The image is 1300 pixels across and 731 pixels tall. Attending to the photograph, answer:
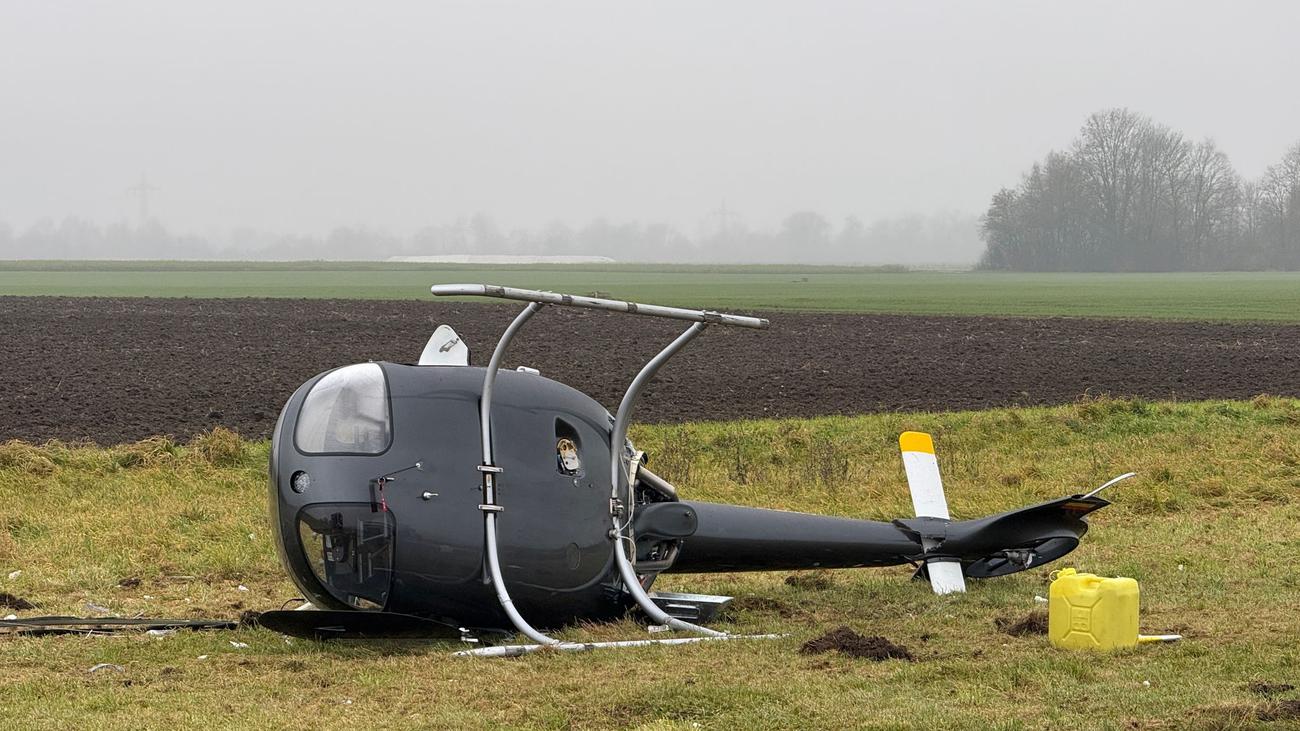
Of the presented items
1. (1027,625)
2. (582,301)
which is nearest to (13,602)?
(582,301)

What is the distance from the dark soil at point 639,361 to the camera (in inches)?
894

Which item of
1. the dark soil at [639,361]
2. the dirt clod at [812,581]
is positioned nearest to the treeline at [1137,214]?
the dark soil at [639,361]

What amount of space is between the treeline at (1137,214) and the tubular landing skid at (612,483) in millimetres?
137748

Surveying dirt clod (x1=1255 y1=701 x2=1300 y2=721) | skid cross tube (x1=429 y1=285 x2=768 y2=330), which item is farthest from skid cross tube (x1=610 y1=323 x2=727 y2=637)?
dirt clod (x1=1255 y1=701 x2=1300 y2=721)

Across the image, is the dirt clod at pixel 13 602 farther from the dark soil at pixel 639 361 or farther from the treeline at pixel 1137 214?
the treeline at pixel 1137 214

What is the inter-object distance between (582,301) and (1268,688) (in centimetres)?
466

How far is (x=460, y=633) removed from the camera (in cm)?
913

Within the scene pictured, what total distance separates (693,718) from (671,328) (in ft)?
117

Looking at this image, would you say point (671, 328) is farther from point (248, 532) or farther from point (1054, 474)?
point (248, 532)

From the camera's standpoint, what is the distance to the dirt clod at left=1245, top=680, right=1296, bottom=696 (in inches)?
266

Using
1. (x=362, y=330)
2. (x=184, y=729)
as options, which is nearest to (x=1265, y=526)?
(x=184, y=729)

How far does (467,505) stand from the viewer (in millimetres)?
8812

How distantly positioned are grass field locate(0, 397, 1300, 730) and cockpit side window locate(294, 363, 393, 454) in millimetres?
1333

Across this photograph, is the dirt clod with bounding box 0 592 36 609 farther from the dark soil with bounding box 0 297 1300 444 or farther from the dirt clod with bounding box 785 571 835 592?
the dark soil with bounding box 0 297 1300 444
